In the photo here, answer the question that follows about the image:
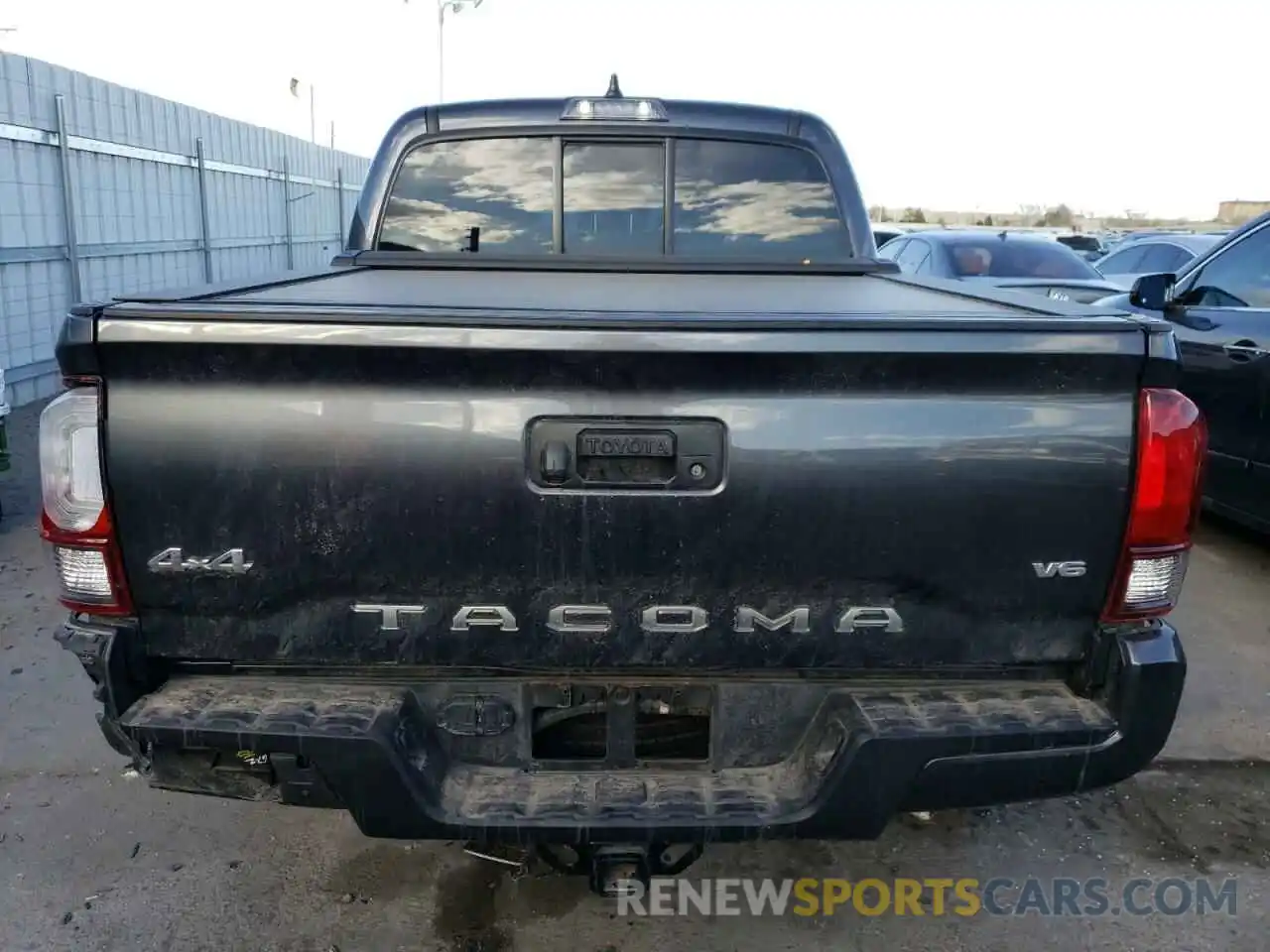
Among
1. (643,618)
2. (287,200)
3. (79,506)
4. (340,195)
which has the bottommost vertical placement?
(643,618)

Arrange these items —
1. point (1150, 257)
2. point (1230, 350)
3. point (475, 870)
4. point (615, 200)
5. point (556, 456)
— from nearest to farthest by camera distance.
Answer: point (556, 456) < point (475, 870) < point (615, 200) < point (1230, 350) < point (1150, 257)

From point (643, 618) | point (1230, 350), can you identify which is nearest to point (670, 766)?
point (643, 618)

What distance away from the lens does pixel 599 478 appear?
81.1 inches

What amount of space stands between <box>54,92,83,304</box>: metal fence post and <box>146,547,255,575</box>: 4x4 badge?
9.29 metres

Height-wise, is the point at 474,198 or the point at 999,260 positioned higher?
the point at 474,198

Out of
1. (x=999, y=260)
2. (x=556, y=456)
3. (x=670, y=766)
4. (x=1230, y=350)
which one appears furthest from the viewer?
(x=999, y=260)

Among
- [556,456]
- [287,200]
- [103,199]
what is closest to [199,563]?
[556,456]

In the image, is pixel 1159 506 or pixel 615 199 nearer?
pixel 1159 506

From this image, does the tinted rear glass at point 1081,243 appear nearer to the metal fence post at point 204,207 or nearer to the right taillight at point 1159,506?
the metal fence post at point 204,207

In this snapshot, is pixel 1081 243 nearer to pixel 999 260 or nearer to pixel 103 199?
pixel 999 260

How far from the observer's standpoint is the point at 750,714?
222cm

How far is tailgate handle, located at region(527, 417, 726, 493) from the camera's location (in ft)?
6.68

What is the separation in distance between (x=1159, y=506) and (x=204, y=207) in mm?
14439

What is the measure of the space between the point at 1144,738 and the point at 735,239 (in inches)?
95.9
